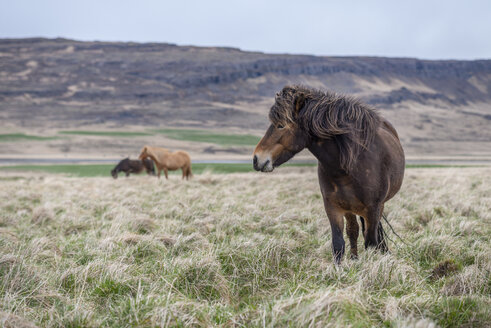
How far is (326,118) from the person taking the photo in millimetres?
4348

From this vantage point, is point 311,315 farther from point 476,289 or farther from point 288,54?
point 288,54

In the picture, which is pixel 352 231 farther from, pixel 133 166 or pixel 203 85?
pixel 203 85

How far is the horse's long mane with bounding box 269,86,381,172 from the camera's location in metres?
4.30

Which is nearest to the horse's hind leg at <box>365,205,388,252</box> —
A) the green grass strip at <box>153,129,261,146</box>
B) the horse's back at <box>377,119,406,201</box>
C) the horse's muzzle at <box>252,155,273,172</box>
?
the horse's back at <box>377,119,406,201</box>

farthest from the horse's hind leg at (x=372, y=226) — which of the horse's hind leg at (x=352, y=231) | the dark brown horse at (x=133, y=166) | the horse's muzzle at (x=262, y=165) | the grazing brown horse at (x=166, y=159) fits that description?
the dark brown horse at (x=133, y=166)

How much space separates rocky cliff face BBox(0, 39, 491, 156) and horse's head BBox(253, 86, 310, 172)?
70.1 meters

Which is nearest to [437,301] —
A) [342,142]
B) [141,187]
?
[342,142]

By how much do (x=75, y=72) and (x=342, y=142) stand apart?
129 meters

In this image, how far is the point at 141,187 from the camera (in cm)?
1401

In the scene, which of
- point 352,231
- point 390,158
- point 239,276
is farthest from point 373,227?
point 239,276

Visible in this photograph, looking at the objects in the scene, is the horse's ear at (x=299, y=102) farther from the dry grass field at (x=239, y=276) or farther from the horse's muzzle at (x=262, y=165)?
the dry grass field at (x=239, y=276)

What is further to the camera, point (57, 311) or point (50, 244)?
point (50, 244)

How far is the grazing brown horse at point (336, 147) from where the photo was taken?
4305mm

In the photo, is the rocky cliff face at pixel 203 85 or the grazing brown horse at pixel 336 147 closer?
the grazing brown horse at pixel 336 147
